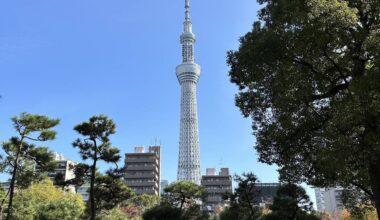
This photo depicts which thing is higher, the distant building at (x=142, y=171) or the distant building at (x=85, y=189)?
the distant building at (x=142, y=171)

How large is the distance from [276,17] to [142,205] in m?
36.8

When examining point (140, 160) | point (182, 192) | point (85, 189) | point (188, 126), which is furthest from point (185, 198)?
point (188, 126)

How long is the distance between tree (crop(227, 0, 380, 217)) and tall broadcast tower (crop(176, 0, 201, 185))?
6762 centimetres

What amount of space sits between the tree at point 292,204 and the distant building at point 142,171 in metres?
51.9

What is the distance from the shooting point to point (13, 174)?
47.5 feet

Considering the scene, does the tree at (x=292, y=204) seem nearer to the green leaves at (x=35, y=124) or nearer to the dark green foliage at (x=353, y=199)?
the dark green foliage at (x=353, y=199)

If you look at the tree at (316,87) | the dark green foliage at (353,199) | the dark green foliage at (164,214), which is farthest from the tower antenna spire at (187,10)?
the dark green foliage at (353,199)

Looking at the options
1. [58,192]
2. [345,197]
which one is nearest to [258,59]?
[345,197]

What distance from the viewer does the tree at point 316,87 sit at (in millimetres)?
7281

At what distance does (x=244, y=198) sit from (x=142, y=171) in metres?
52.4

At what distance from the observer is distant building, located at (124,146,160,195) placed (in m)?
68.7

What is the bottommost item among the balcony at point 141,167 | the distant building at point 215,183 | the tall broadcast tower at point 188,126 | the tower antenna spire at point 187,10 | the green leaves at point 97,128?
the green leaves at point 97,128

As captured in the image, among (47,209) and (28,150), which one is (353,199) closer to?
(28,150)

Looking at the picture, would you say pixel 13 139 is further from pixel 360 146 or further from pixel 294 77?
pixel 360 146
